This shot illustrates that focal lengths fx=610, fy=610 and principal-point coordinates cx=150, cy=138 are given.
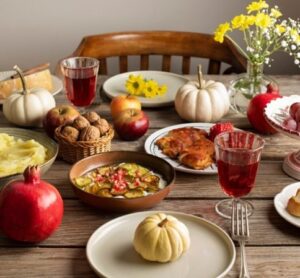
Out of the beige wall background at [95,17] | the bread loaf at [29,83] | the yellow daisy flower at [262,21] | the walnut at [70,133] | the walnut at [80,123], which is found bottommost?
the beige wall background at [95,17]

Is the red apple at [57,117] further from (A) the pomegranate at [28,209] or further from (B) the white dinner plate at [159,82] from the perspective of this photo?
(A) the pomegranate at [28,209]

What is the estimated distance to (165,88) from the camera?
1.85 meters

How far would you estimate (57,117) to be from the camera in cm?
152

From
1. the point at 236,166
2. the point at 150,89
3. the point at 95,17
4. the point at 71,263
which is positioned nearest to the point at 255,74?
the point at 150,89

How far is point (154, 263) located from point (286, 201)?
0.34 meters

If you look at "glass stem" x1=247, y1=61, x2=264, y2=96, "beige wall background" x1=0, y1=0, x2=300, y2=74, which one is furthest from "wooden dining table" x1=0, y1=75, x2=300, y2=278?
"beige wall background" x1=0, y1=0, x2=300, y2=74

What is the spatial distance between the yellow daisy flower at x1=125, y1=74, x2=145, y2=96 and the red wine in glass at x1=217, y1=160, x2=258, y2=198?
689 mm

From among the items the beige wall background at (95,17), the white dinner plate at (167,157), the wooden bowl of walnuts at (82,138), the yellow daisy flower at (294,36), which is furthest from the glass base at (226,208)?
the beige wall background at (95,17)

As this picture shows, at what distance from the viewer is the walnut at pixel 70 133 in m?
1.42

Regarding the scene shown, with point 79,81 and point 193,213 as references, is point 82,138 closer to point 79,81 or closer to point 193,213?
point 79,81

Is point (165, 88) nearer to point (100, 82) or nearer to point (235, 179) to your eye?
point (100, 82)

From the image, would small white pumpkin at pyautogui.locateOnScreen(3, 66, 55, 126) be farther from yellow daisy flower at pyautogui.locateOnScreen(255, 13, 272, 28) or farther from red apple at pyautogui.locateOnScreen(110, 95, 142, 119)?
yellow daisy flower at pyautogui.locateOnScreen(255, 13, 272, 28)

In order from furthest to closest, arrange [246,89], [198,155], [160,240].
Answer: [246,89] < [198,155] < [160,240]

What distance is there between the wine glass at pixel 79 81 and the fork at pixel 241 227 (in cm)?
56
